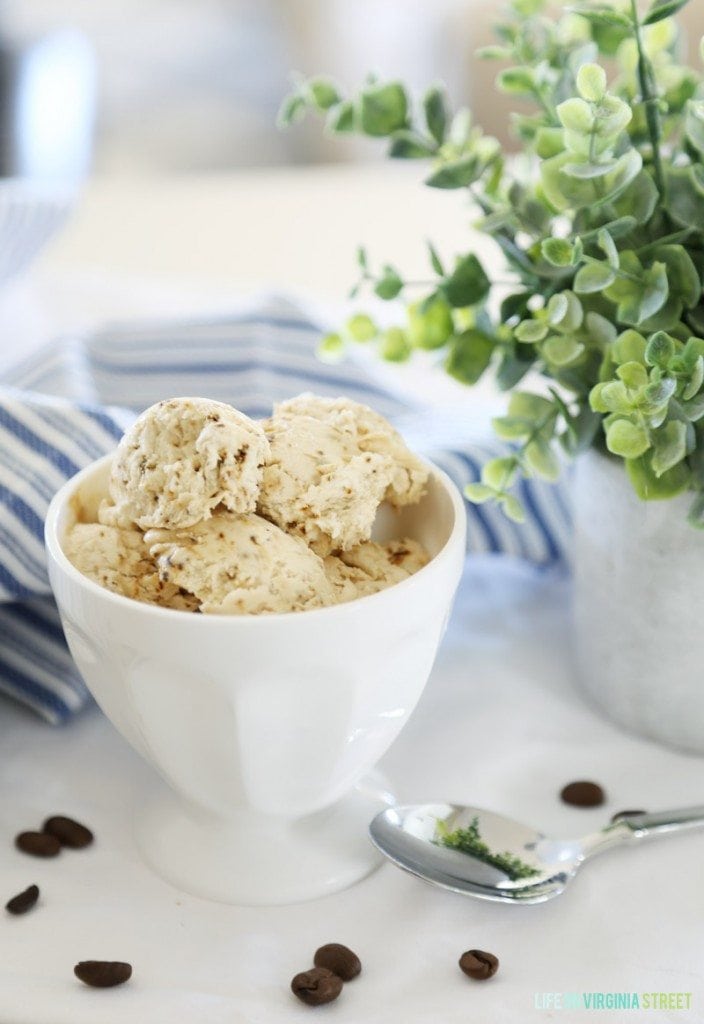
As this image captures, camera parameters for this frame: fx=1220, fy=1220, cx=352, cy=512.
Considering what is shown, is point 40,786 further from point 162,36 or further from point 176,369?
point 162,36

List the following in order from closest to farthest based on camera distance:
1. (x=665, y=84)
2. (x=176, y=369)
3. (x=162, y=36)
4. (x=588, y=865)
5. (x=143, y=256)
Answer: (x=588, y=865), (x=665, y=84), (x=176, y=369), (x=143, y=256), (x=162, y=36)

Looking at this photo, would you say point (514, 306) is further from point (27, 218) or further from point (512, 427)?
point (27, 218)

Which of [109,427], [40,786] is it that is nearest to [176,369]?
[109,427]

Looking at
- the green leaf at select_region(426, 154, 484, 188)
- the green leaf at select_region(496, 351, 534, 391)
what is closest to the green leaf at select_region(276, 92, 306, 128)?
the green leaf at select_region(426, 154, 484, 188)

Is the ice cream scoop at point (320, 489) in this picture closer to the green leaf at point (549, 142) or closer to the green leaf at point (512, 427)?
the green leaf at point (512, 427)

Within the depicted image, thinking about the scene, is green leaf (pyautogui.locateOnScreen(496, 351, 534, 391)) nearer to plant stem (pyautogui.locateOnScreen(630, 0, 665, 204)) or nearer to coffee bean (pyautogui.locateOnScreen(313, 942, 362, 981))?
plant stem (pyautogui.locateOnScreen(630, 0, 665, 204))

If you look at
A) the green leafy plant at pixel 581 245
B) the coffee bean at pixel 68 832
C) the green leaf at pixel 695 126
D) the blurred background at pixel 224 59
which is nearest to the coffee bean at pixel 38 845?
the coffee bean at pixel 68 832

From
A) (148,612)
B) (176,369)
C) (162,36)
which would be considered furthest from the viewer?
(162,36)
